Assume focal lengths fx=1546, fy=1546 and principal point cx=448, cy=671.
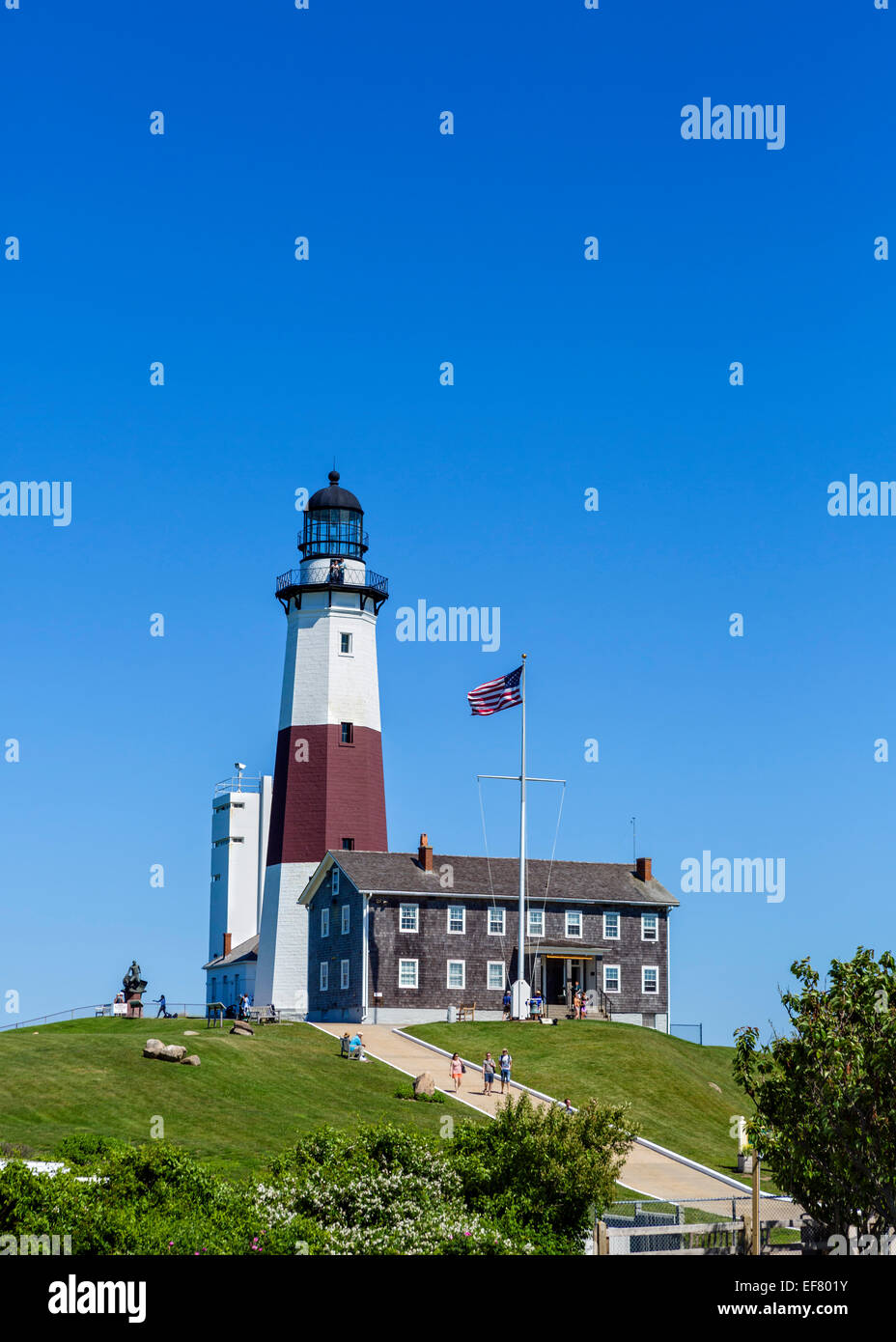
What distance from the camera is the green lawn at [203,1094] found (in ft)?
123

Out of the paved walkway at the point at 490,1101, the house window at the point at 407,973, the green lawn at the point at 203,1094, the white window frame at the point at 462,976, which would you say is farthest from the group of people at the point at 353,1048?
the white window frame at the point at 462,976

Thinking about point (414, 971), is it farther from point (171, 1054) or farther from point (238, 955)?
point (171, 1054)

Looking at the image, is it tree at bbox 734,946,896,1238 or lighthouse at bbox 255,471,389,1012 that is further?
lighthouse at bbox 255,471,389,1012

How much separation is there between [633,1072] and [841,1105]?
98.3 ft

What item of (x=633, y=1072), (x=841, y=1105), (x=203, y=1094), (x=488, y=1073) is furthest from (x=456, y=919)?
(x=841, y=1105)

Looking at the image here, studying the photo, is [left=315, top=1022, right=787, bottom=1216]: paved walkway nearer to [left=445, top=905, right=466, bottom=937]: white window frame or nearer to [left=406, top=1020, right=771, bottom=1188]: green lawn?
[left=406, top=1020, right=771, bottom=1188]: green lawn

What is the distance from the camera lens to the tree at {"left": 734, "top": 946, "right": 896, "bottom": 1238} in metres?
23.8

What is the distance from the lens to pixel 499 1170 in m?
26.4

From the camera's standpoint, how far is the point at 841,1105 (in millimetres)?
23859

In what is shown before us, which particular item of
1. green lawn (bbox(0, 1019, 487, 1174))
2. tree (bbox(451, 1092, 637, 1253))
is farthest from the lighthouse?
tree (bbox(451, 1092, 637, 1253))
